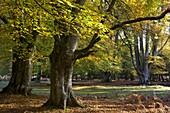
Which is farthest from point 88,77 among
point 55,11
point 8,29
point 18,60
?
point 55,11

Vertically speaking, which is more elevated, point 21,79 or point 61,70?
point 61,70

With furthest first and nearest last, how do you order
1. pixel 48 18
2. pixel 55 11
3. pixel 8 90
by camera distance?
pixel 8 90 < pixel 48 18 < pixel 55 11

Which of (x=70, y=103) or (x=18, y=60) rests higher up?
(x=18, y=60)

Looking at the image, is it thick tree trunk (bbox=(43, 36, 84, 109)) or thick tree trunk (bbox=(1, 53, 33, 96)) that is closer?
thick tree trunk (bbox=(43, 36, 84, 109))

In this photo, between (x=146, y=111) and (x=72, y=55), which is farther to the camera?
(x=72, y=55)

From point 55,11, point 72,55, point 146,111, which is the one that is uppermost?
point 55,11

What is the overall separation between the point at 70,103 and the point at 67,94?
373mm

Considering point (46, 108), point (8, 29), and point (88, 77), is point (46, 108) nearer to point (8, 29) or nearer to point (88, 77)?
point (8, 29)

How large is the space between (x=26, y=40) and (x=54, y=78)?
13.2ft

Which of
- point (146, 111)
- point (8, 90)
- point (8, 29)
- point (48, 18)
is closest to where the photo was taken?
point (48, 18)

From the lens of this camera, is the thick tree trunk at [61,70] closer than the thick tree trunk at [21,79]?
Yes

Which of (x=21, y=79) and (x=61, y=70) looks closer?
(x=61, y=70)

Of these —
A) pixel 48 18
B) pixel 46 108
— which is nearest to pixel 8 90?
pixel 46 108

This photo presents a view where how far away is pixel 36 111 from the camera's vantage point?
906 centimetres
